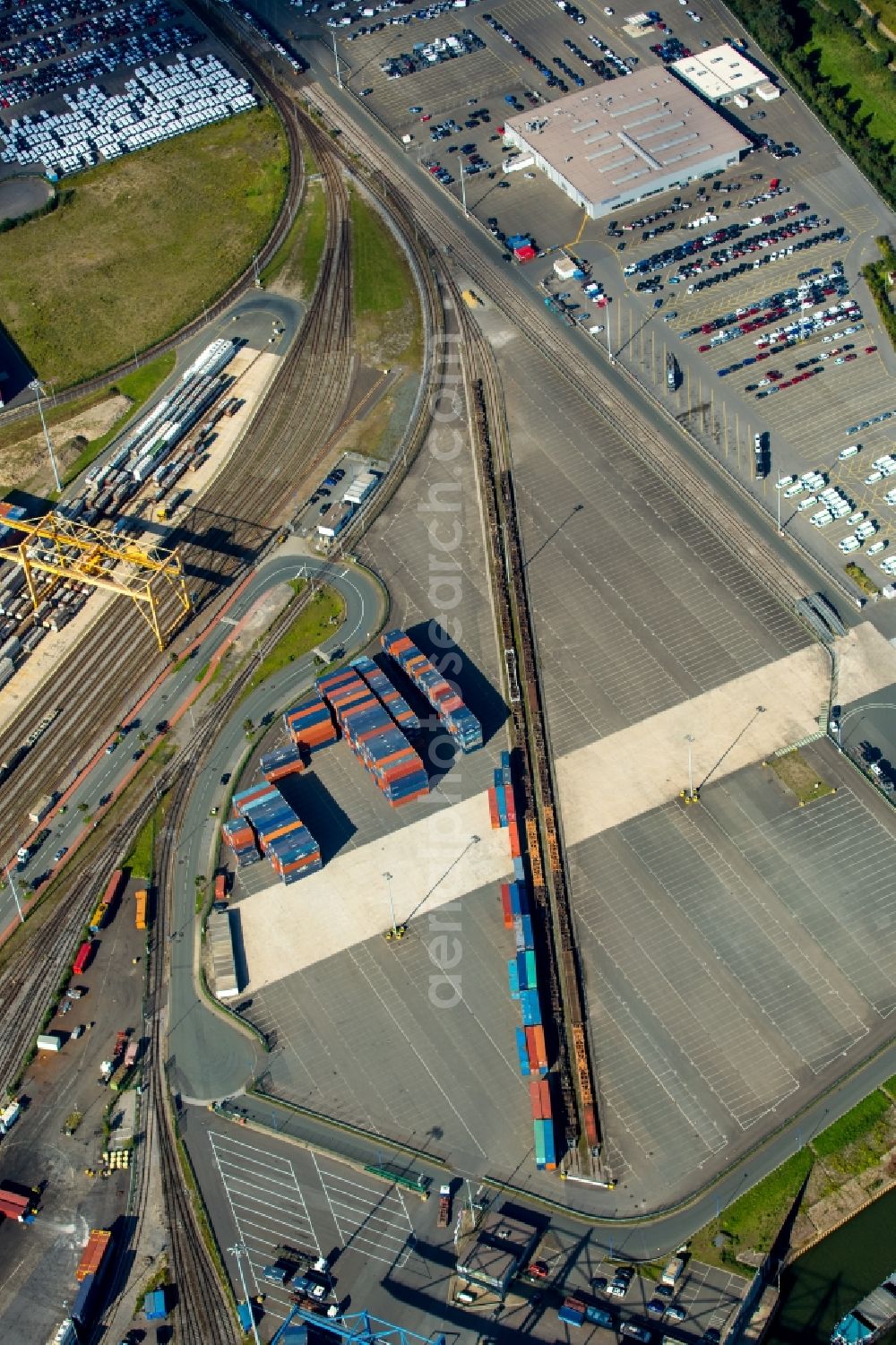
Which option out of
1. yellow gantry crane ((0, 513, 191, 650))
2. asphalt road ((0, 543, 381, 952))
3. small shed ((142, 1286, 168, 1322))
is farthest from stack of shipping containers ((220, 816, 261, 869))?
small shed ((142, 1286, 168, 1322))

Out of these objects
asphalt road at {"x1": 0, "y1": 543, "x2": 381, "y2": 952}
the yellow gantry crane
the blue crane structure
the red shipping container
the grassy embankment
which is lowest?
the grassy embankment

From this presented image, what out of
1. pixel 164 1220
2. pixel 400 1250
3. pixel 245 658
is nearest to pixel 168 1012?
pixel 164 1220

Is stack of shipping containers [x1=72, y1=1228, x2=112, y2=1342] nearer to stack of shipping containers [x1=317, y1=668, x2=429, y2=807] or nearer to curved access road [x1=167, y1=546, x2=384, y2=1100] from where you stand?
curved access road [x1=167, y1=546, x2=384, y2=1100]

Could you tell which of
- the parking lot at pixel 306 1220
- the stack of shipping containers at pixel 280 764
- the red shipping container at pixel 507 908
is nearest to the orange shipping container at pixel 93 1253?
the parking lot at pixel 306 1220

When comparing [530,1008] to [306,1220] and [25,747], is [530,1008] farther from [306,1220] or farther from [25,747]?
[25,747]

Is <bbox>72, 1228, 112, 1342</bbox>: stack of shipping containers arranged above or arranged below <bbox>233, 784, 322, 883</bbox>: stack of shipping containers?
below

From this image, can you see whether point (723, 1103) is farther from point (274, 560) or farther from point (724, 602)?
point (274, 560)
